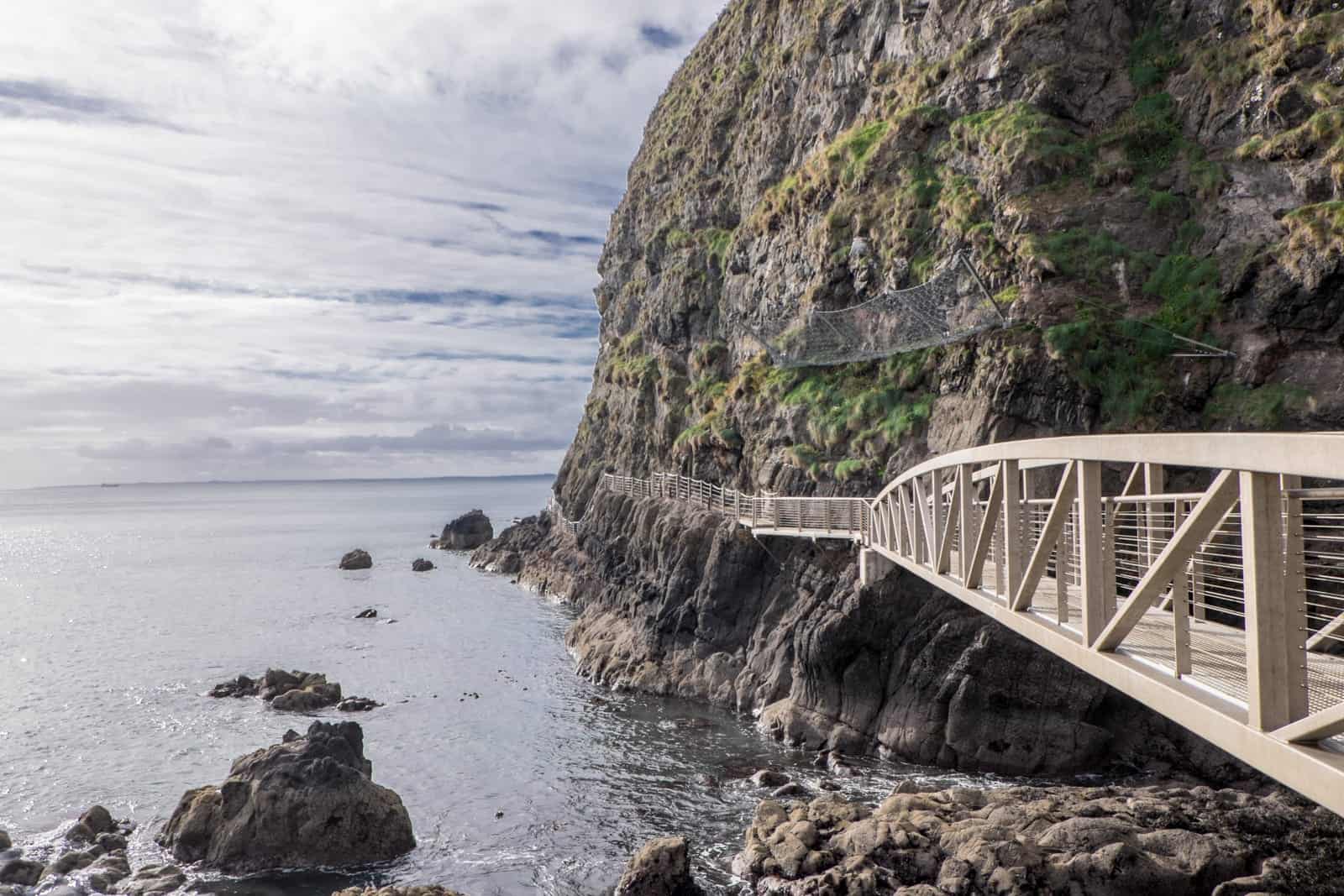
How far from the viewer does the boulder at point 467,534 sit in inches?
3772

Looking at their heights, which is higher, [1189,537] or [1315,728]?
[1189,537]

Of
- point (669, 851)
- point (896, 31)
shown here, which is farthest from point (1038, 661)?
point (896, 31)

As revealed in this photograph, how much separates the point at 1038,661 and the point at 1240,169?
1677 cm

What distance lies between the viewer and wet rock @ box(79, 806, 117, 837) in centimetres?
2183

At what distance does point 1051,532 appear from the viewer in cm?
973

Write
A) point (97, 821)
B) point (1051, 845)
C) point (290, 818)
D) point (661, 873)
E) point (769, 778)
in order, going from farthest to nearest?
1. point (769, 778)
2. point (97, 821)
3. point (290, 818)
4. point (661, 873)
5. point (1051, 845)

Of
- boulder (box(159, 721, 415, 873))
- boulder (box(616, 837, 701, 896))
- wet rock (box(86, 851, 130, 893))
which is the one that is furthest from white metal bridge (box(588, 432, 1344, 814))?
wet rock (box(86, 851, 130, 893))

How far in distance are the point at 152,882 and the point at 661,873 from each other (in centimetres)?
1142

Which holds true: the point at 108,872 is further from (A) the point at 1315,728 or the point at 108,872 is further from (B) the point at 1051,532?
(A) the point at 1315,728

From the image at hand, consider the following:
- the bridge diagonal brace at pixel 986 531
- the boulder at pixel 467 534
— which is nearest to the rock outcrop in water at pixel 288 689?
the bridge diagonal brace at pixel 986 531

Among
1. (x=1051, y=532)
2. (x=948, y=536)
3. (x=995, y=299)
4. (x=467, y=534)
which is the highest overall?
(x=995, y=299)

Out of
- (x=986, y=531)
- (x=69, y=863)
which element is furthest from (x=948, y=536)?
(x=69, y=863)

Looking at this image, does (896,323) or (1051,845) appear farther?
(896,323)

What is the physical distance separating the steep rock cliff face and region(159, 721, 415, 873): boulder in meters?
12.8
